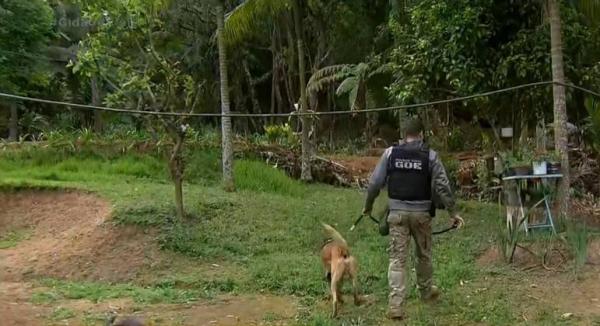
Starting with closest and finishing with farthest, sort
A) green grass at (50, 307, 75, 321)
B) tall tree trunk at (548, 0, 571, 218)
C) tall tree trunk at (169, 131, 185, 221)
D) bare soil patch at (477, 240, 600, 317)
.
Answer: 1. bare soil patch at (477, 240, 600, 317)
2. green grass at (50, 307, 75, 321)
3. tall tree trunk at (548, 0, 571, 218)
4. tall tree trunk at (169, 131, 185, 221)

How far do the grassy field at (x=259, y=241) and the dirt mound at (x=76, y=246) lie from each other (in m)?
0.24

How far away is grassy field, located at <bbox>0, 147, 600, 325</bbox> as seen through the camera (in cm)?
688

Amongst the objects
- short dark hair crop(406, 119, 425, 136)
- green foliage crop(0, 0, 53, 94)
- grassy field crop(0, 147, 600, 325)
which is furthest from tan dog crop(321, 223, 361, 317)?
green foliage crop(0, 0, 53, 94)

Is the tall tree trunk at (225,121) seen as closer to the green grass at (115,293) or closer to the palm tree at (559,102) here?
the green grass at (115,293)

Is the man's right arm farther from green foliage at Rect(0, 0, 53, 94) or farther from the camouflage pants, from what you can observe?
green foliage at Rect(0, 0, 53, 94)

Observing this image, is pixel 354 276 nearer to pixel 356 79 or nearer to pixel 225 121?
pixel 225 121

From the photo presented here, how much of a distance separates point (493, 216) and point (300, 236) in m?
3.08

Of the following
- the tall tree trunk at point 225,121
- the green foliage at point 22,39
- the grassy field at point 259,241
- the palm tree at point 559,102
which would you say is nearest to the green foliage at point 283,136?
the grassy field at point 259,241

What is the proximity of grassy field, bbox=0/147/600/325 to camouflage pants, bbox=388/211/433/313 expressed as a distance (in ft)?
0.86

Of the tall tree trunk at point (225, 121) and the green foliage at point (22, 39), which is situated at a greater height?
the green foliage at point (22, 39)

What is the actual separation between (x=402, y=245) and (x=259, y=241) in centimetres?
390

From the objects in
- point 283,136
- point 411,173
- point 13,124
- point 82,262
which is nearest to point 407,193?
point 411,173

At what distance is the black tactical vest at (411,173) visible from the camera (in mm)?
6578

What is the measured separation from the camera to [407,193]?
260 inches
